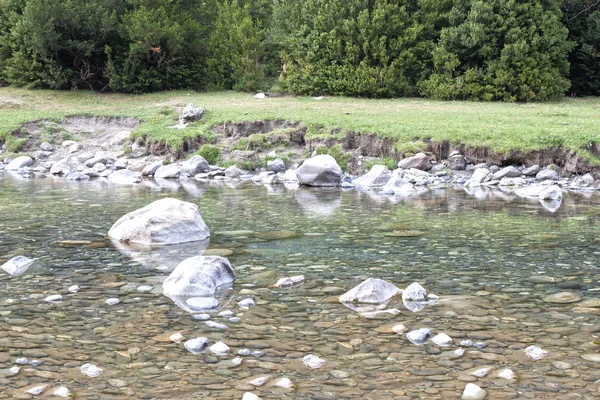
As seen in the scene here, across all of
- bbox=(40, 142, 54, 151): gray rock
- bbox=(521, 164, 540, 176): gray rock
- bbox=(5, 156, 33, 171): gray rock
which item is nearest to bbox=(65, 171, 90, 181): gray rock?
bbox=(5, 156, 33, 171): gray rock

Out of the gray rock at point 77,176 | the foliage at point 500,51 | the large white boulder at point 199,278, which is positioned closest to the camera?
the large white boulder at point 199,278

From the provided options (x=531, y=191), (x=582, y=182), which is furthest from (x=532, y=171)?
(x=531, y=191)

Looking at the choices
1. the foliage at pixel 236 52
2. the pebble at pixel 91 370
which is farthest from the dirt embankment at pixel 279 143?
the pebble at pixel 91 370

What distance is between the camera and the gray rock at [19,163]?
64.6 feet

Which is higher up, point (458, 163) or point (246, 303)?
point (246, 303)

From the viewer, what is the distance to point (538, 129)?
55.9 ft

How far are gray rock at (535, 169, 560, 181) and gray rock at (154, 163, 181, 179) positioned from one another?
9006mm

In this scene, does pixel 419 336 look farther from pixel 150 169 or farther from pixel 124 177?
pixel 150 169

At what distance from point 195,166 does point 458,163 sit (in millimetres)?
6771

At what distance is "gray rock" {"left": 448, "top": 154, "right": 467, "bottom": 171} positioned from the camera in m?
16.6

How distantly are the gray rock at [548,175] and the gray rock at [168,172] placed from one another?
9.01 meters

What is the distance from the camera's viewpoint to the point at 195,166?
18.3 m

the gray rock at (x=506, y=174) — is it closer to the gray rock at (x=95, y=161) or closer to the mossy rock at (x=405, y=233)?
the mossy rock at (x=405, y=233)

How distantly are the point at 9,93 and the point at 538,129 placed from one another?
2062 cm
